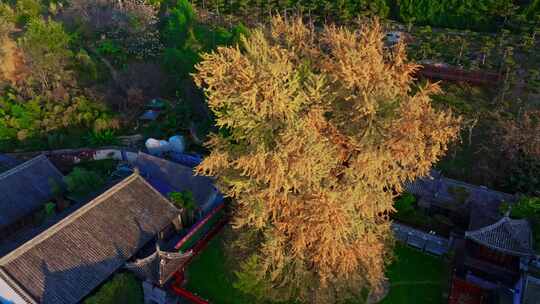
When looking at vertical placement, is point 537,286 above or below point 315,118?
below

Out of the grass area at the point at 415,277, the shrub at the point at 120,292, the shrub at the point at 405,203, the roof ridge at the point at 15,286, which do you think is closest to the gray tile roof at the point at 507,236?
the grass area at the point at 415,277

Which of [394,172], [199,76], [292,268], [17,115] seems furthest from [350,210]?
[17,115]

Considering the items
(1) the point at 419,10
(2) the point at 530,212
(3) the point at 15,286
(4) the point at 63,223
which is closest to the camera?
(3) the point at 15,286

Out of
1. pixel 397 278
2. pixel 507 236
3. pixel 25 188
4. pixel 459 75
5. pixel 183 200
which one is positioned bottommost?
pixel 397 278

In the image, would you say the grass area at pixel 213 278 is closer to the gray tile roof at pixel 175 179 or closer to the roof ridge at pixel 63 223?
the gray tile roof at pixel 175 179

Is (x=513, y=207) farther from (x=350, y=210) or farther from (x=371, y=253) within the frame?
(x=350, y=210)

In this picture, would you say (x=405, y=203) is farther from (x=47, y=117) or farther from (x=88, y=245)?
(x=47, y=117)

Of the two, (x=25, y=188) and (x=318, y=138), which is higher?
(x=318, y=138)

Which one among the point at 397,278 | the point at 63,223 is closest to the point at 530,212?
the point at 397,278
